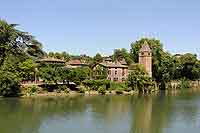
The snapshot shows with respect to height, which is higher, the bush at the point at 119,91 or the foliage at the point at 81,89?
the foliage at the point at 81,89

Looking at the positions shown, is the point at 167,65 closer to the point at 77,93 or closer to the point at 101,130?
the point at 77,93

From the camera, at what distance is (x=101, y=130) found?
27.9 meters

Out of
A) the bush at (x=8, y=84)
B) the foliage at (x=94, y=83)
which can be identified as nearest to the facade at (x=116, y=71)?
the foliage at (x=94, y=83)

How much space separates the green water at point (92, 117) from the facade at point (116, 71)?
21958 millimetres

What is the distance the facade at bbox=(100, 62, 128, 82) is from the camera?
69.0 m

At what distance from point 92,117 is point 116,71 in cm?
3604

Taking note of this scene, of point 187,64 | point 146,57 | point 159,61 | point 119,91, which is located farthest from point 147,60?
point 187,64

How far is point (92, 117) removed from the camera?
34.4 metres

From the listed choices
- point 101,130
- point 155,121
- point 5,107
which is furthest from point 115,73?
point 101,130

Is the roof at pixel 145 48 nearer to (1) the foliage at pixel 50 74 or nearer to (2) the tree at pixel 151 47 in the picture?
(2) the tree at pixel 151 47

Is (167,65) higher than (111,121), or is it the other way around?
(167,65)

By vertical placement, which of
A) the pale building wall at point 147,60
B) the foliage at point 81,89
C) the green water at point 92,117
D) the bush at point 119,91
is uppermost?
the pale building wall at point 147,60

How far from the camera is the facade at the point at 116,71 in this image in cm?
6900

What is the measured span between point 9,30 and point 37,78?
8315mm
